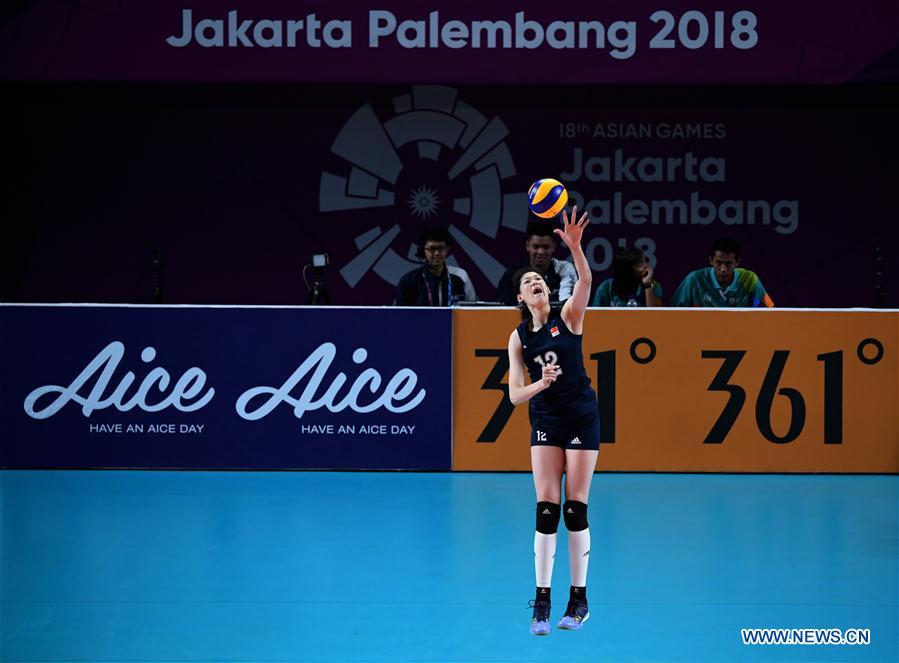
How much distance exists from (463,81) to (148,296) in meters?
5.44

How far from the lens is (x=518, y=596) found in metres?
7.14

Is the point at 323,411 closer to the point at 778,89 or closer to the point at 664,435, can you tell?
the point at 664,435

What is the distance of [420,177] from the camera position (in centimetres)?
1516

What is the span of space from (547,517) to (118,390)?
6000 mm

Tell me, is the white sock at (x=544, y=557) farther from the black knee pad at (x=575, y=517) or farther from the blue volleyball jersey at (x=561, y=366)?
the blue volleyball jersey at (x=561, y=366)

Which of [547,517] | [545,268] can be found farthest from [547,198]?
[545,268]

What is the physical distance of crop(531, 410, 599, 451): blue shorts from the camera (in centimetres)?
626

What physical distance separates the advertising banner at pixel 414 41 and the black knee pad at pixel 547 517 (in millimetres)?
7275

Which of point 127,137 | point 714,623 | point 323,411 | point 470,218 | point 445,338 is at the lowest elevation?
point 714,623

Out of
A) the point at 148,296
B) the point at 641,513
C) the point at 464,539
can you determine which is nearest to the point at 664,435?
the point at 641,513

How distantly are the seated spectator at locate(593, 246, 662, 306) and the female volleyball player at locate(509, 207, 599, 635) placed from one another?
16.2 feet

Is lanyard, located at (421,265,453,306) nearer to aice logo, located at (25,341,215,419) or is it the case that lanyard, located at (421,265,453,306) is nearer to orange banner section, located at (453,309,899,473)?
orange banner section, located at (453,309,899,473)

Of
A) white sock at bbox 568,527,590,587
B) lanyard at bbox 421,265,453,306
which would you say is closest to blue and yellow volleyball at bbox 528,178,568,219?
white sock at bbox 568,527,590,587

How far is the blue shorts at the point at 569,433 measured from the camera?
626 cm
